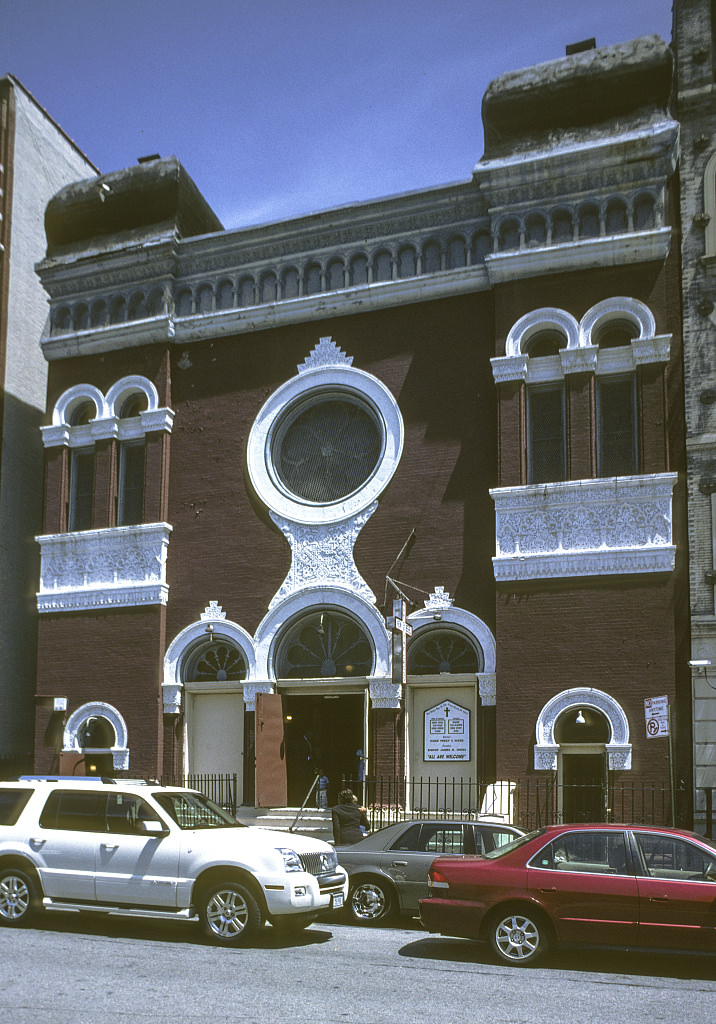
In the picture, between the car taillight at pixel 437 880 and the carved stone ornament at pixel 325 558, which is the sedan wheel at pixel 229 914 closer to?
the car taillight at pixel 437 880

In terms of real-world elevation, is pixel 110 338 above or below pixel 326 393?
above

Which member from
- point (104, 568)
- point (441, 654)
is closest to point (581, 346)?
point (441, 654)

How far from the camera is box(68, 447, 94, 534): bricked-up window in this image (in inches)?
936

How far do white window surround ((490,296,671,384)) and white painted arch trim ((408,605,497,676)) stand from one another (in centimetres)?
418

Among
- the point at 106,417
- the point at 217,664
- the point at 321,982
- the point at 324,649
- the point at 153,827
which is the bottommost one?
the point at 321,982

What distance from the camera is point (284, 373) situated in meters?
22.7

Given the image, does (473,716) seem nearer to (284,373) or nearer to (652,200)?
(284,373)

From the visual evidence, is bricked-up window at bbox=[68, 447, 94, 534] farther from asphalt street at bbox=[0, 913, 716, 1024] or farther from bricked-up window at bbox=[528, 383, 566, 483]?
asphalt street at bbox=[0, 913, 716, 1024]

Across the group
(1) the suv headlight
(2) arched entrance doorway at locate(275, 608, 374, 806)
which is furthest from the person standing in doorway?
(1) the suv headlight

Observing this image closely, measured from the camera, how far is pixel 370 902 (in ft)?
43.7

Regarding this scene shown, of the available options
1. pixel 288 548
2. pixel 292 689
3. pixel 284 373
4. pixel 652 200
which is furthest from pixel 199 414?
pixel 652 200

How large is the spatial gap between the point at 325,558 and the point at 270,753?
370cm

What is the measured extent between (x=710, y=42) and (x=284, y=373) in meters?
9.83

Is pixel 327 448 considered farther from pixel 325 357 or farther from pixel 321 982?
pixel 321 982
